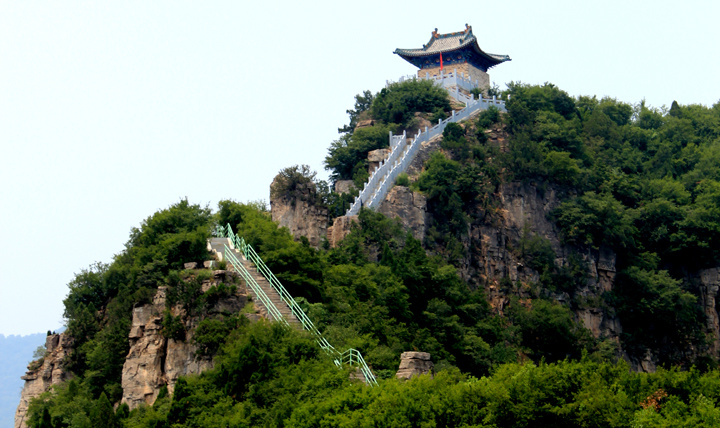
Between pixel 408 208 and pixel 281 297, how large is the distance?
1922 cm

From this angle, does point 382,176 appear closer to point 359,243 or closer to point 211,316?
point 359,243

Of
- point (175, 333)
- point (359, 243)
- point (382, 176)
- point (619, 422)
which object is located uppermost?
point (382, 176)

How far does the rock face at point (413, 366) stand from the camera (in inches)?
1240

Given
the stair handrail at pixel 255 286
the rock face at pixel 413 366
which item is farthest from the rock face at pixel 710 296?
the rock face at pixel 413 366

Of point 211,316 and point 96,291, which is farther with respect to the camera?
point 96,291

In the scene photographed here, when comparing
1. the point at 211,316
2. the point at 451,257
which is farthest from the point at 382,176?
the point at 211,316

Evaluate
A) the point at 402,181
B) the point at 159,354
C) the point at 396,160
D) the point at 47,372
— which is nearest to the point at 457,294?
the point at 402,181

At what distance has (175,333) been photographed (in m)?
36.0

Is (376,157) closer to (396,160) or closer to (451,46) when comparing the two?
(396,160)

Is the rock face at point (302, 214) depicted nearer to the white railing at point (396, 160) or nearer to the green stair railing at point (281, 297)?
the white railing at point (396, 160)

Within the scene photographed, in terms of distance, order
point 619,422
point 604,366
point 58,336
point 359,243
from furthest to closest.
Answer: point 359,243
point 58,336
point 604,366
point 619,422

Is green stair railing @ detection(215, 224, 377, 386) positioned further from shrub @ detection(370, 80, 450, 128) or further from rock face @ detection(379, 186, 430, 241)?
shrub @ detection(370, 80, 450, 128)

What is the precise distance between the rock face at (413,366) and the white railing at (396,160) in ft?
70.3

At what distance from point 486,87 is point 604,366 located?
44691mm
